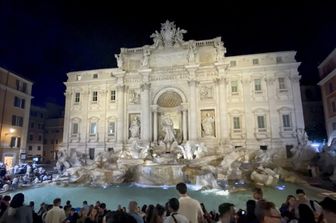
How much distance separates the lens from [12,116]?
27016 mm

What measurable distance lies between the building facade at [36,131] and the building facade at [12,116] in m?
13.6

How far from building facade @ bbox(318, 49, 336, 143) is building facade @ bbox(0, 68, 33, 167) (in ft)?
119

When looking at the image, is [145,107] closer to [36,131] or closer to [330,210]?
[330,210]

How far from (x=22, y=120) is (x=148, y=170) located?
21.3m

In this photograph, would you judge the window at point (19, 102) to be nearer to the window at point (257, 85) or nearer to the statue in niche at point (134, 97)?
the statue in niche at point (134, 97)

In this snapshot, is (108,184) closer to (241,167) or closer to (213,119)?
(241,167)

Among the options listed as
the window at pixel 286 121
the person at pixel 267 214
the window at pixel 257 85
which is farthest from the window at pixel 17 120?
the window at pixel 286 121

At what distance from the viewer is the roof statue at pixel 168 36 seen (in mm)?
27094

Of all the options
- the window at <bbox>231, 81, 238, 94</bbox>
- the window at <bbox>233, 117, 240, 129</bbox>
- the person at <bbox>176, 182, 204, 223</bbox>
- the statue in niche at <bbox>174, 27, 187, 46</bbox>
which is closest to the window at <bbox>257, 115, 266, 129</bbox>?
the window at <bbox>233, 117, 240, 129</bbox>

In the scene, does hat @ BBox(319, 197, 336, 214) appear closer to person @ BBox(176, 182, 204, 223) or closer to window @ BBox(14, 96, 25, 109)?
person @ BBox(176, 182, 204, 223)

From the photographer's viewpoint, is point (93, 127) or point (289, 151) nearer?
point (289, 151)

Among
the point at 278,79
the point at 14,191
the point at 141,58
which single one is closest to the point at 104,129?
the point at 141,58

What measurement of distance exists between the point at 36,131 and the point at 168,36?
32.5 metres

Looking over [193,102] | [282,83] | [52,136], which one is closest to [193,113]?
[193,102]
